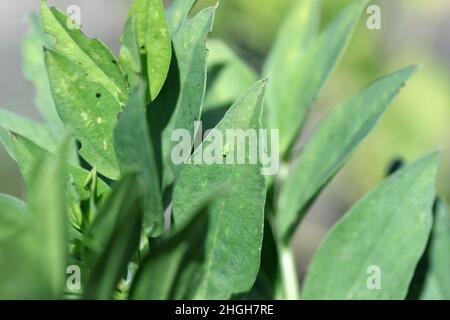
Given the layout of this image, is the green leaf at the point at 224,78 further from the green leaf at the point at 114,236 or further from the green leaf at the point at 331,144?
the green leaf at the point at 114,236

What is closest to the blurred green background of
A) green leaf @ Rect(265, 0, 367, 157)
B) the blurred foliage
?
the blurred foliage

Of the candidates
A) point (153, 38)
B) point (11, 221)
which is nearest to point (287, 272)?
point (153, 38)

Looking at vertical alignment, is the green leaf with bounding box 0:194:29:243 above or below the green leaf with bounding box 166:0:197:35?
below

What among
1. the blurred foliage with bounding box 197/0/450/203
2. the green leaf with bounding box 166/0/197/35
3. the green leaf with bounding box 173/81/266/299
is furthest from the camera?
the blurred foliage with bounding box 197/0/450/203

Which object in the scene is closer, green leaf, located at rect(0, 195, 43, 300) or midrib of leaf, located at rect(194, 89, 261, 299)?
green leaf, located at rect(0, 195, 43, 300)

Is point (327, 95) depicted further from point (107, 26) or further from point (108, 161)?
point (108, 161)

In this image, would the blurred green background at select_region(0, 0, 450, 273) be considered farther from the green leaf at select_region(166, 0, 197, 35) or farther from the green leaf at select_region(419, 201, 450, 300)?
the green leaf at select_region(166, 0, 197, 35)
